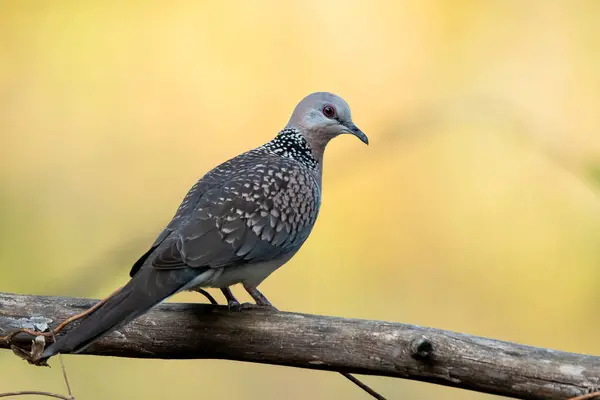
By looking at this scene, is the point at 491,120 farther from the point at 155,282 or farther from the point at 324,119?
the point at 155,282

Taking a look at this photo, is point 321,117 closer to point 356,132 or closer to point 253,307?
point 356,132

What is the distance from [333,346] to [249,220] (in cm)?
63

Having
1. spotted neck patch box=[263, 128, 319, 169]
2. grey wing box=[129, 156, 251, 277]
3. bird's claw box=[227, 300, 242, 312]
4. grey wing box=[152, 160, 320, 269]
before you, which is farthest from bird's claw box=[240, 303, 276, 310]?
spotted neck patch box=[263, 128, 319, 169]

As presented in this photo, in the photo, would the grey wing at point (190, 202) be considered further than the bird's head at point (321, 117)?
No

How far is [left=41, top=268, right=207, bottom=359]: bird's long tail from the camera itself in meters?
2.12

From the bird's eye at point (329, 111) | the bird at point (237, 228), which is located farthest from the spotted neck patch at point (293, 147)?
the bird's eye at point (329, 111)

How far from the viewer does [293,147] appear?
3377mm

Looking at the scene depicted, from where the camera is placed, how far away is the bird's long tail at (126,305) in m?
A: 2.12

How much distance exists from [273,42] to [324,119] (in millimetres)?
1621

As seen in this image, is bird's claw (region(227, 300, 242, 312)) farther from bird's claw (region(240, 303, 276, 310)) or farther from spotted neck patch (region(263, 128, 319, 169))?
spotted neck patch (region(263, 128, 319, 169))

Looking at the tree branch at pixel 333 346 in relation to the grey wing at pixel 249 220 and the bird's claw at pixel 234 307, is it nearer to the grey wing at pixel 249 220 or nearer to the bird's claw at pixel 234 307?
the bird's claw at pixel 234 307

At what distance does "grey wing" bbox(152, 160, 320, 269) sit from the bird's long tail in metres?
0.04

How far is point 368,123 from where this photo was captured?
4.49 m

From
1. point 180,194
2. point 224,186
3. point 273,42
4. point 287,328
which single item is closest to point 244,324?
point 287,328
